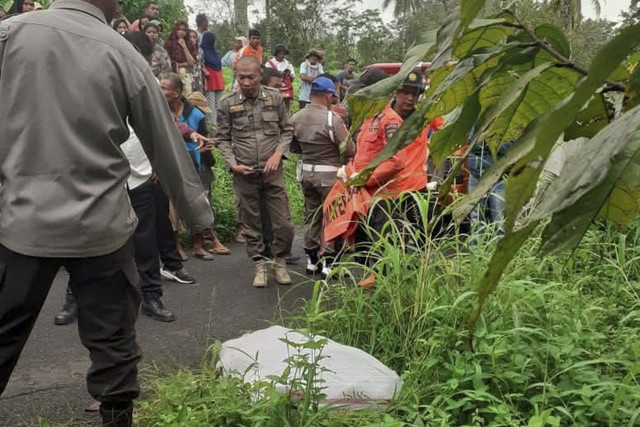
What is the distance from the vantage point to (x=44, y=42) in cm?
215

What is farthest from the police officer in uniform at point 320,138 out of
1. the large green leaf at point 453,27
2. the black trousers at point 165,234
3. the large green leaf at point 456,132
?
the large green leaf at point 453,27

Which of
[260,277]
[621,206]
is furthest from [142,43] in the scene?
[621,206]

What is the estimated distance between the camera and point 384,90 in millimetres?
726

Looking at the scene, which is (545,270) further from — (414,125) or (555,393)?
(414,125)

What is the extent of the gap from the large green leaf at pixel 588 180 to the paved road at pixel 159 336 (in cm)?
292

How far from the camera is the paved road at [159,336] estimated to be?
10.4ft

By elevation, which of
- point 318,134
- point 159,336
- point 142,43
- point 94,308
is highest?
point 142,43

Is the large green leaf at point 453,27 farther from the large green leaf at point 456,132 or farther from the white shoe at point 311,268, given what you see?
the white shoe at point 311,268

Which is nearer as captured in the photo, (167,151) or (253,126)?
(167,151)

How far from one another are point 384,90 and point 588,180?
31 cm

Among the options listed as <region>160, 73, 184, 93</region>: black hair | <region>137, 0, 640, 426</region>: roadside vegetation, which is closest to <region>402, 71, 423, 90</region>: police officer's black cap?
<region>137, 0, 640, 426</region>: roadside vegetation

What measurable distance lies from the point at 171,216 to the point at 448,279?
114 inches

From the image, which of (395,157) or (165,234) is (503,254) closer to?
(395,157)

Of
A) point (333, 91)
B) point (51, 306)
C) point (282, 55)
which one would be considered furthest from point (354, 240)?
point (282, 55)
